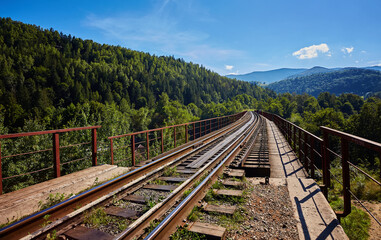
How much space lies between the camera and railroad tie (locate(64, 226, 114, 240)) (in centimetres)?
288

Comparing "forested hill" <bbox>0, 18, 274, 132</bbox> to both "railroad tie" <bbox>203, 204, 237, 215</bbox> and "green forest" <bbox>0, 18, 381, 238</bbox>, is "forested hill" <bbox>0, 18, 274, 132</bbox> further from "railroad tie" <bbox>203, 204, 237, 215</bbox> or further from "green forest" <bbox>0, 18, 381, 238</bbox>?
"railroad tie" <bbox>203, 204, 237, 215</bbox>

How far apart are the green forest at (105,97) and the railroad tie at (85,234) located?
30690 millimetres

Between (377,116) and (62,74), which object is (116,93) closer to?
(62,74)

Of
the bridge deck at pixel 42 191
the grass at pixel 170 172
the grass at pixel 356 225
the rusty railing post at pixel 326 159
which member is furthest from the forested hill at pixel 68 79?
the grass at pixel 356 225

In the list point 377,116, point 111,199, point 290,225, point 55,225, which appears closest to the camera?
point 55,225

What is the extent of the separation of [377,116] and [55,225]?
2422 inches

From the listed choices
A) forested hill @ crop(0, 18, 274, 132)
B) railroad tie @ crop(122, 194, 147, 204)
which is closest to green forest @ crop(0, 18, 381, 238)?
forested hill @ crop(0, 18, 274, 132)

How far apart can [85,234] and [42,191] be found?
5.80 feet

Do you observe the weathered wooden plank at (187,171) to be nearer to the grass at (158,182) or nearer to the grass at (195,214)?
the grass at (158,182)

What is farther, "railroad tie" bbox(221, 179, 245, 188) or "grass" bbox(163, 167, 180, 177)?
"grass" bbox(163, 167, 180, 177)

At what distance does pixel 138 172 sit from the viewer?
18.4 ft

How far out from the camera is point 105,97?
103625 mm

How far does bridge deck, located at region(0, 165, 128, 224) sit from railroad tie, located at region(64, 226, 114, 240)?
99cm

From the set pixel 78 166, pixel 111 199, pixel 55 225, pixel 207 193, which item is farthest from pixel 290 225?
pixel 78 166
